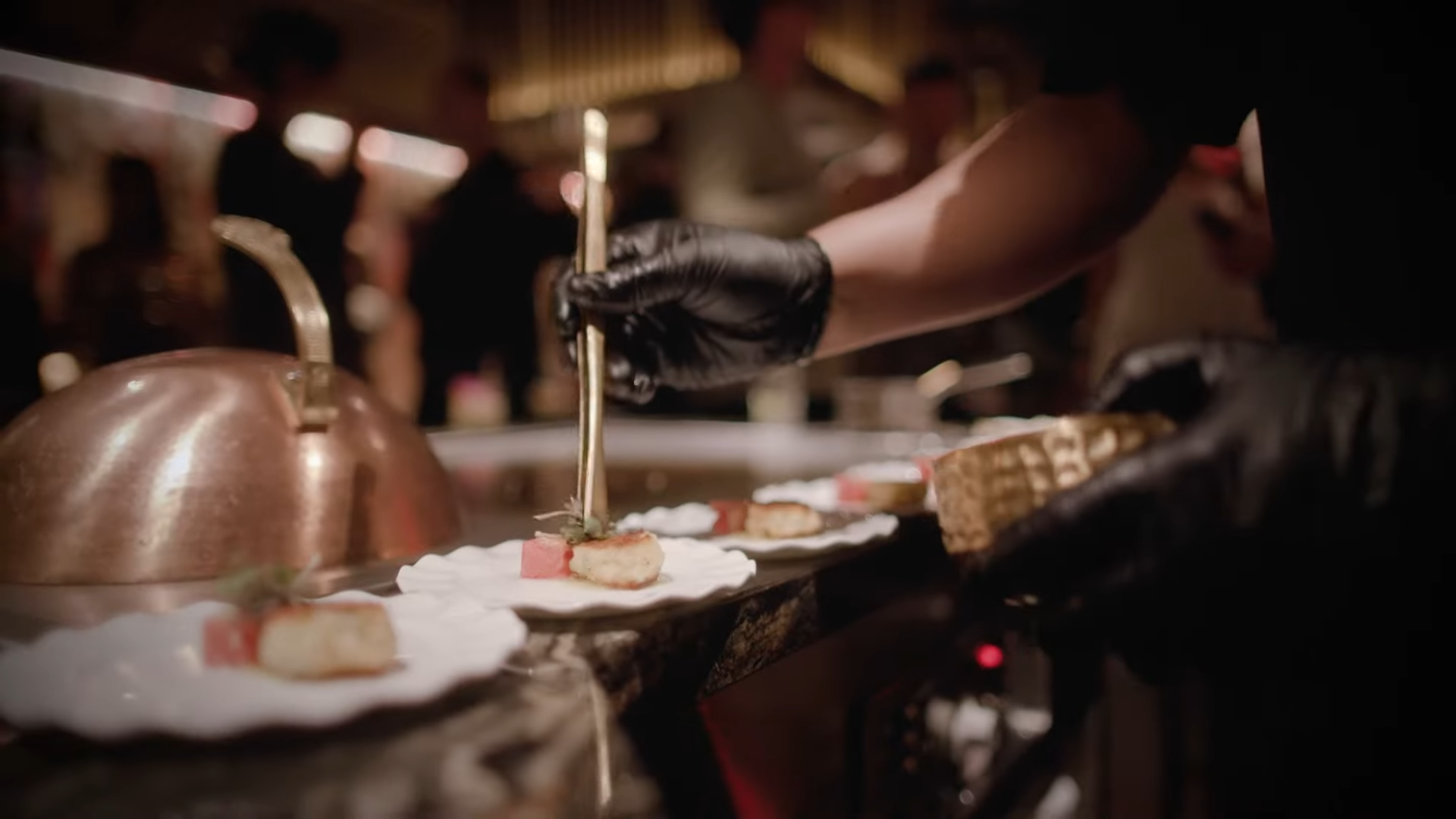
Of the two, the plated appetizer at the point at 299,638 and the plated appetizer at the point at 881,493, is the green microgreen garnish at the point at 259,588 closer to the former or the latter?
the plated appetizer at the point at 299,638

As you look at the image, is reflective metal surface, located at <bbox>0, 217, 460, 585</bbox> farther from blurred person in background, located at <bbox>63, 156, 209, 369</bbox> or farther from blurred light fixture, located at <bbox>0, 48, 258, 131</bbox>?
blurred light fixture, located at <bbox>0, 48, 258, 131</bbox>

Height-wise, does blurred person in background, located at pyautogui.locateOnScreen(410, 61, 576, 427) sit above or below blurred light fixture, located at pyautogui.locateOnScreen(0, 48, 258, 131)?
below

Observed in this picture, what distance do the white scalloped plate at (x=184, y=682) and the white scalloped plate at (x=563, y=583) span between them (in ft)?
0.37

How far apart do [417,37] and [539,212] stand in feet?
8.57

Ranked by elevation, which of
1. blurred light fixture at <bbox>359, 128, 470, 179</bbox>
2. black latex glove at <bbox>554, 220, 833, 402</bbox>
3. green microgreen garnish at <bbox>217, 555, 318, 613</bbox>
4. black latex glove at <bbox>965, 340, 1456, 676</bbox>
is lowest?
green microgreen garnish at <bbox>217, 555, 318, 613</bbox>

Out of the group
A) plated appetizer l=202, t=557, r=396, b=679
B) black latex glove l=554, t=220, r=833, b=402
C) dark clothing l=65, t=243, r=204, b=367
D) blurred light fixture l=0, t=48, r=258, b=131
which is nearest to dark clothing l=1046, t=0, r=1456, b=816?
black latex glove l=554, t=220, r=833, b=402

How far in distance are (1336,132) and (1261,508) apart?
20.8 inches

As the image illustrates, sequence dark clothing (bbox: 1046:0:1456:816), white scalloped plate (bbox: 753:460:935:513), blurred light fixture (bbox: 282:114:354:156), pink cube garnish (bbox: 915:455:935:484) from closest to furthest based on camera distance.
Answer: dark clothing (bbox: 1046:0:1456:816)
white scalloped plate (bbox: 753:460:935:513)
pink cube garnish (bbox: 915:455:935:484)
blurred light fixture (bbox: 282:114:354:156)

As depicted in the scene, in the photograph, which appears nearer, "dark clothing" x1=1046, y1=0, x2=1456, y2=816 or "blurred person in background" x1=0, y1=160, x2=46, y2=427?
"dark clothing" x1=1046, y1=0, x2=1456, y2=816

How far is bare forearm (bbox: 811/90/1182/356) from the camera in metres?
1.42

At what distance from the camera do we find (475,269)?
514cm

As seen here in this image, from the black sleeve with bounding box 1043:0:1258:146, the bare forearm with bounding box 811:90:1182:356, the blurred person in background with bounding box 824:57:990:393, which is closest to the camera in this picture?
the black sleeve with bounding box 1043:0:1258:146

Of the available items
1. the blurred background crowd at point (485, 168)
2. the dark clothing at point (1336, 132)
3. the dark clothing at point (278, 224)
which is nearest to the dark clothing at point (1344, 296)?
the dark clothing at point (1336, 132)

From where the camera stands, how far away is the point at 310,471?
3.94 ft
